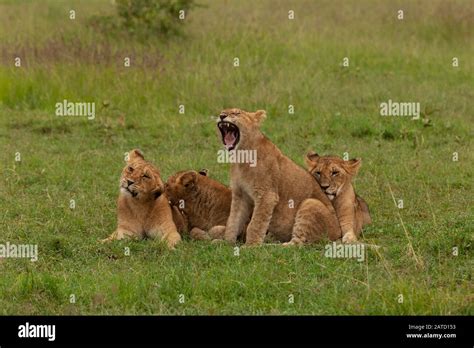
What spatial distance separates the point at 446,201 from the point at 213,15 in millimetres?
9849

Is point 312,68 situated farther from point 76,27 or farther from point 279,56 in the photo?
point 76,27

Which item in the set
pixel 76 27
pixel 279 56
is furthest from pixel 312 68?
pixel 76 27

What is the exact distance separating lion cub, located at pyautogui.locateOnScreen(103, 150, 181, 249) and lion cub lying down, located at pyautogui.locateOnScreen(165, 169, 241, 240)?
1.28ft

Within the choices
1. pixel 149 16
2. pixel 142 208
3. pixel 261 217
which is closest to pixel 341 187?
pixel 261 217

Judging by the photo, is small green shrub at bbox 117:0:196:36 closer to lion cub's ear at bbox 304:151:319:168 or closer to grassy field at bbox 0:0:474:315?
grassy field at bbox 0:0:474:315

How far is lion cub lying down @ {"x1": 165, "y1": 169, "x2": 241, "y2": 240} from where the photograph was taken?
8.77 metres

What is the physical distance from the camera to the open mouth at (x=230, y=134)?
8.39 meters

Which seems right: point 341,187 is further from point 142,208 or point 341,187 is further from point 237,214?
point 142,208

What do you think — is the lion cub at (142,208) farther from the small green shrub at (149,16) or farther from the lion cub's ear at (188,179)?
the small green shrub at (149,16)

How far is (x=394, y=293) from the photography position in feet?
21.3

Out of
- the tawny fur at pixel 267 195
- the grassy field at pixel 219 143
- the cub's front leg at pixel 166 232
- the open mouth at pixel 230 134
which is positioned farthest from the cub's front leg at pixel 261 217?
the cub's front leg at pixel 166 232

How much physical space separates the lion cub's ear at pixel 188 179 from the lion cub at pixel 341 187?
101 cm

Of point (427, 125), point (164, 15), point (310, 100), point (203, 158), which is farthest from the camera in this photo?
point (164, 15)

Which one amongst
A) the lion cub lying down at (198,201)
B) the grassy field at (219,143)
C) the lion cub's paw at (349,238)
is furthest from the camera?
the lion cub lying down at (198,201)
